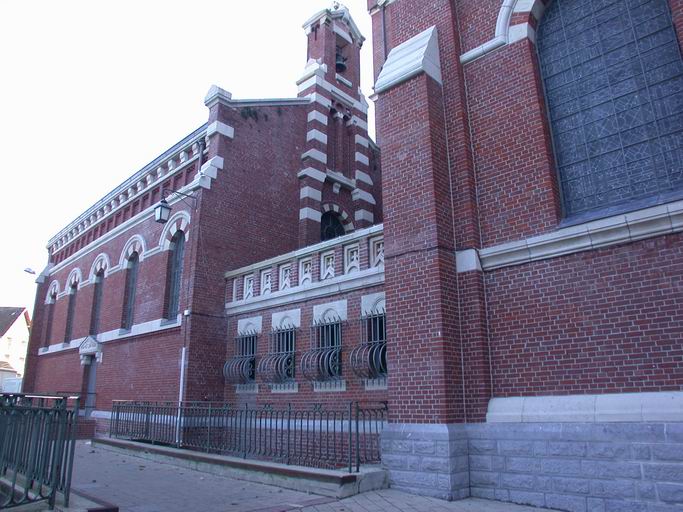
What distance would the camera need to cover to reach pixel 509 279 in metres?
8.52

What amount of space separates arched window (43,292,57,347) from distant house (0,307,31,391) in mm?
31349

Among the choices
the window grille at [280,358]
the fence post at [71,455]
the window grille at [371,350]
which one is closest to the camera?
the fence post at [71,455]

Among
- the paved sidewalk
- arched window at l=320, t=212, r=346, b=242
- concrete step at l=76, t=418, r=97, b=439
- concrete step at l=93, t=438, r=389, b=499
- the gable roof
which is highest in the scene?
the gable roof

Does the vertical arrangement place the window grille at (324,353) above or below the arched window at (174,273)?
below

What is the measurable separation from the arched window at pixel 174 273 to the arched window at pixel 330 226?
4.52 m

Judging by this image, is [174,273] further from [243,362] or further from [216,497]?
[216,497]

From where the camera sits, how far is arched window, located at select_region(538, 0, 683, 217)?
771cm

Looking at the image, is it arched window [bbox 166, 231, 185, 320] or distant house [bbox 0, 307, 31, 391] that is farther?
distant house [bbox 0, 307, 31, 391]

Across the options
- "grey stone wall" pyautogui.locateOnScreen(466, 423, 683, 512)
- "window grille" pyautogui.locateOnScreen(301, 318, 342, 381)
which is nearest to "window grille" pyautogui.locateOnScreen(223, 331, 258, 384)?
"window grille" pyautogui.locateOnScreen(301, 318, 342, 381)

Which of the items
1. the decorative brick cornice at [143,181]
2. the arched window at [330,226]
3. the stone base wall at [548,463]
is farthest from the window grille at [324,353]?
the decorative brick cornice at [143,181]

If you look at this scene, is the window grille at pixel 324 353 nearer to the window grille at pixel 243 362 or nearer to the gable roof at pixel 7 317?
the window grille at pixel 243 362

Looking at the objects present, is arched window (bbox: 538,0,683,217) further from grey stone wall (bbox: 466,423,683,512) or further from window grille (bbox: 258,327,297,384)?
window grille (bbox: 258,327,297,384)

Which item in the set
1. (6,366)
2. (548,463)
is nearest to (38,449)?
(548,463)

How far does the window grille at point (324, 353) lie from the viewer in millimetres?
11469
